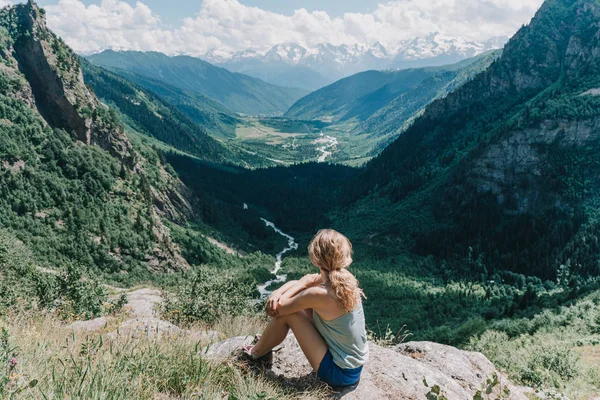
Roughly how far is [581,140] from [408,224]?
6036 centimetres

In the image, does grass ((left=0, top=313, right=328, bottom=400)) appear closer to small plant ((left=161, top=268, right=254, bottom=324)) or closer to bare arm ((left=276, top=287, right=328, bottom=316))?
bare arm ((left=276, top=287, right=328, bottom=316))

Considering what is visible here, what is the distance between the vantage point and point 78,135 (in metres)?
92.8

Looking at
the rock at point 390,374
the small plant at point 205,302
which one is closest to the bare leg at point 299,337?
the rock at point 390,374

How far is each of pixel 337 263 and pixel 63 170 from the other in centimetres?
9360

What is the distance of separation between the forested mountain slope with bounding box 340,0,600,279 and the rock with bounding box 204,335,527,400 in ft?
333

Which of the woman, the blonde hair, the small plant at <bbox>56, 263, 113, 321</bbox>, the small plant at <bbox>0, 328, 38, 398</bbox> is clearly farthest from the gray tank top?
the small plant at <bbox>56, 263, 113, 321</bbox>

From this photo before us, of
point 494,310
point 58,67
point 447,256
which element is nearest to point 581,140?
point 447,256

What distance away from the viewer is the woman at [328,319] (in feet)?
26.1

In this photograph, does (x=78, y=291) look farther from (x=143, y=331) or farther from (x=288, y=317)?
(x=288, y=317)

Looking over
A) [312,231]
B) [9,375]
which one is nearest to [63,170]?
[9,375]

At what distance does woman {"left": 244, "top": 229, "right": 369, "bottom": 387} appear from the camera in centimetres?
796

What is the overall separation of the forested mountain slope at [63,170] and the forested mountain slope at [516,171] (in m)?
87.2

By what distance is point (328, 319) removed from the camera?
27.0 ft

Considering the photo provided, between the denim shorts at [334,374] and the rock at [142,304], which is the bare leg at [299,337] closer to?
the denim shorts at [334,374]
